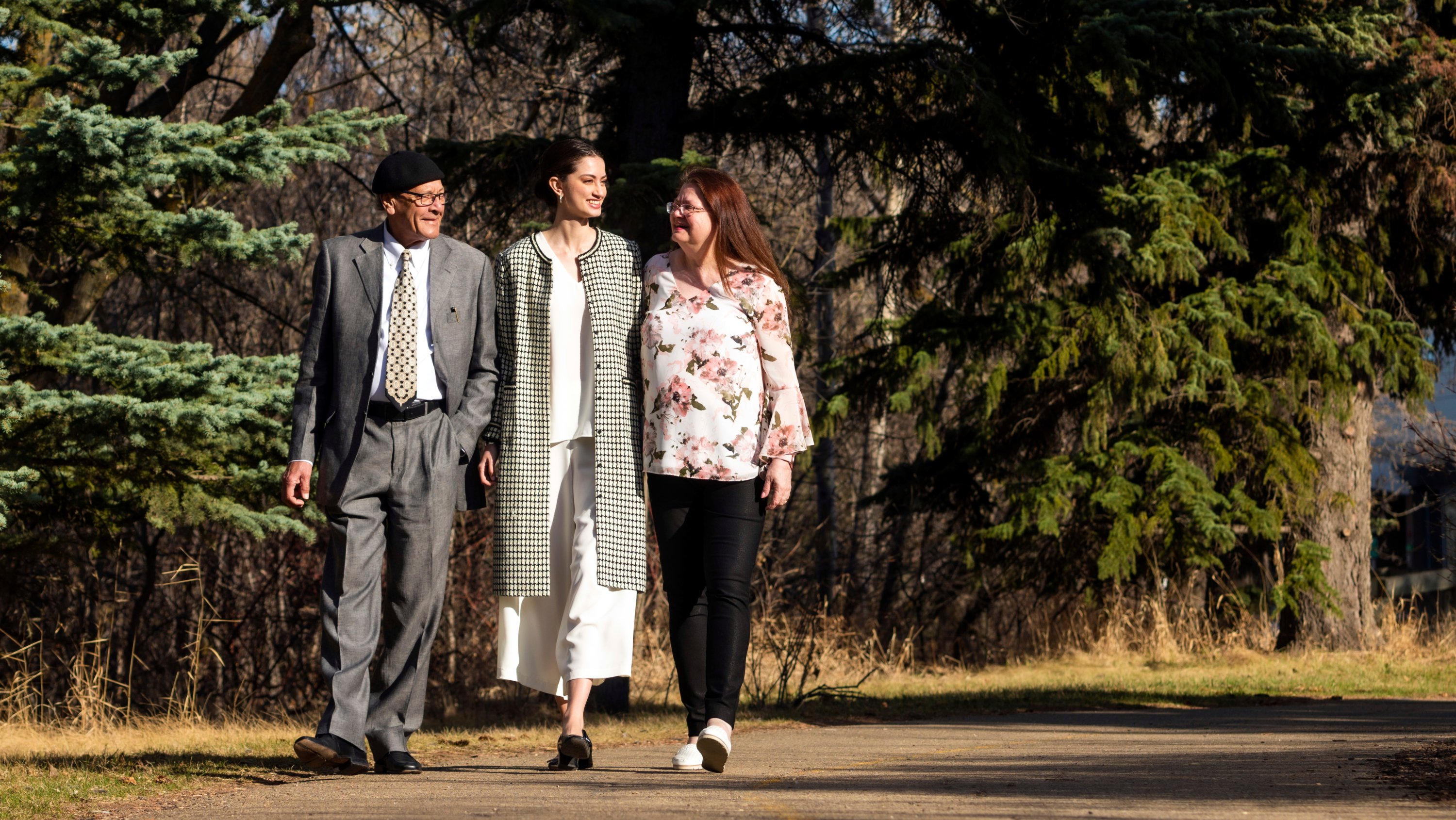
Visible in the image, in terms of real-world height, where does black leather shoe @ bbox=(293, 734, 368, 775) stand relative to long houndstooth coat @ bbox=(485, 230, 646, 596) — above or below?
below

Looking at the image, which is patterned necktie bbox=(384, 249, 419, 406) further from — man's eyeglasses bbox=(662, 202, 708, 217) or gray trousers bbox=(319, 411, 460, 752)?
man's eyeglasses bbox=(662, 202, 708, 217)

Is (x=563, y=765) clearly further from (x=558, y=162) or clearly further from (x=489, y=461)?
(x=558, y=162)

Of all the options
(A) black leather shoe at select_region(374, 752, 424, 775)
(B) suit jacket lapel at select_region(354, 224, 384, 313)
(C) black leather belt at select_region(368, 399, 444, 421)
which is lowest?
(A) black leather shoe at select_region(374, 752, 424, 775)

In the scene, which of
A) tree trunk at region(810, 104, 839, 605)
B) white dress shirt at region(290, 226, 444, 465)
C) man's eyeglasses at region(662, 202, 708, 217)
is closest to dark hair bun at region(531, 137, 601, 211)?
man's eyeglasses at region(662, 202, 708, 217)

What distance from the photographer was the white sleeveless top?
4.56 meters

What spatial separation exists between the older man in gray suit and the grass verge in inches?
16.5

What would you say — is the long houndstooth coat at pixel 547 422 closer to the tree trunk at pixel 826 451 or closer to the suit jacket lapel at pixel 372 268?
the suit jacket lapel at pixel 372 268

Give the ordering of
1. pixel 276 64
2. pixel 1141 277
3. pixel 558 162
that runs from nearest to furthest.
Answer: pixel 558 162 → pixel 276 64 → pixel 1141 277

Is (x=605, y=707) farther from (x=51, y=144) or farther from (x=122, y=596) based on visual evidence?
(x=122, y=596)

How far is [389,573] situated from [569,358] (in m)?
0.91

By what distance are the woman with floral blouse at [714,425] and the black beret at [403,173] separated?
806mm

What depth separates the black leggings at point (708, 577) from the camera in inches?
174

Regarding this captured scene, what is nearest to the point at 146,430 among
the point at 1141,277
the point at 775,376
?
the point at 775,376

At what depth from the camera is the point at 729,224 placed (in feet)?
15.1
